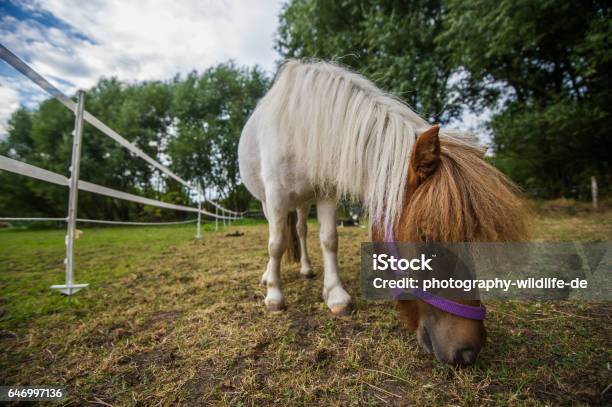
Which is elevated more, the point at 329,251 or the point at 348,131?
the point at 348,131

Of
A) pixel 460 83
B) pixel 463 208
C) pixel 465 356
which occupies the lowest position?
pixel 465 356

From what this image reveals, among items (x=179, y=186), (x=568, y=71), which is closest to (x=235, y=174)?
(x=179, y=186)

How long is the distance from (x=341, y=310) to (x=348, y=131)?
123cm

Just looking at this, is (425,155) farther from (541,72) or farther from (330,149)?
(541,72)

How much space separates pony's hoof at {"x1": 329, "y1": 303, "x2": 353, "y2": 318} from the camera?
1872mm

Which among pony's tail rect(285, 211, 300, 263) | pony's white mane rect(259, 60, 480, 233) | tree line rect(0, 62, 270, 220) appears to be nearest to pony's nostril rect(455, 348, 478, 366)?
pony's white mane rect(259, 60, 480, 233)

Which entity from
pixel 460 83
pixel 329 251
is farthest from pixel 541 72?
pixel 329 251

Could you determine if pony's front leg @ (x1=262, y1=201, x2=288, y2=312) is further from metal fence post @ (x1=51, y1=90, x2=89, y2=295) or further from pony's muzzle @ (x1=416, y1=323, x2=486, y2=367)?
metal fence post @ (x1=51, y1=90, x2=89, y2=295)

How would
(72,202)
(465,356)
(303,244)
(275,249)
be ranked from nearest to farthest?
(465,356), (275,249), (72,202), (303,244)

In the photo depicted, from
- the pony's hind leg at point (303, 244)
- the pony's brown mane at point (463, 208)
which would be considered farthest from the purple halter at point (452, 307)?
the pony's hind leg at point (303, 244)

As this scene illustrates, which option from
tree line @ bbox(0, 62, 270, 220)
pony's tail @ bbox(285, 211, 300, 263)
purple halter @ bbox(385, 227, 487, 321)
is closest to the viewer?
purple halter @ bbox(385, 227, 487, 321)

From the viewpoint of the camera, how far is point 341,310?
1888mm

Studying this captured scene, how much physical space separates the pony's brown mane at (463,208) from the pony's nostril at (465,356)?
440mm

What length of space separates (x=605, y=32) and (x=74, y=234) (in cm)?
928
